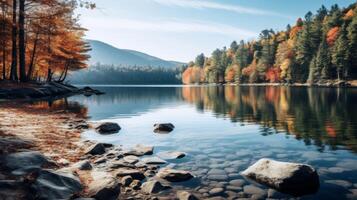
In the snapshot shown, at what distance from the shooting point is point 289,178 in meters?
8.98

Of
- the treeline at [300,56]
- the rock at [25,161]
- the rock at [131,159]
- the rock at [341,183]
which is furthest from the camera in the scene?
the treeline at [300,56]

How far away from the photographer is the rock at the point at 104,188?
7.84m

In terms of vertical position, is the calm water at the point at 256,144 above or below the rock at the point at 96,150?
below

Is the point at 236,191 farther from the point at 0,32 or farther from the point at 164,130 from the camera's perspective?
the point at 0,32

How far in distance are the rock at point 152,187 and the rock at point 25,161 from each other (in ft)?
9.97

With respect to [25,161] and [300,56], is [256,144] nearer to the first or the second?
[25,161]

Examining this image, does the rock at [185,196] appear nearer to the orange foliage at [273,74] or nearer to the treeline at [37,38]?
the treeline at [37,38]

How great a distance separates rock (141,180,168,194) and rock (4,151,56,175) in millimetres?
3038

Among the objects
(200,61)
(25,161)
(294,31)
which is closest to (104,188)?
(25,161)

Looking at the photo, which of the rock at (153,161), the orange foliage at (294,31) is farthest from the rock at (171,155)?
the orange foliage at (294,31)

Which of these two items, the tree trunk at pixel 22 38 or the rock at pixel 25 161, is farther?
the tree trunk at pixel 22 38

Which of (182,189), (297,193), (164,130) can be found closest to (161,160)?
(182,189)

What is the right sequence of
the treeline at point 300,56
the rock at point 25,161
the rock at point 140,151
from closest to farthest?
the rock at point 25,161 → the rock at point 140,151 → the treeline at point 300,56

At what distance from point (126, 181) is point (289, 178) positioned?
4554 mm
